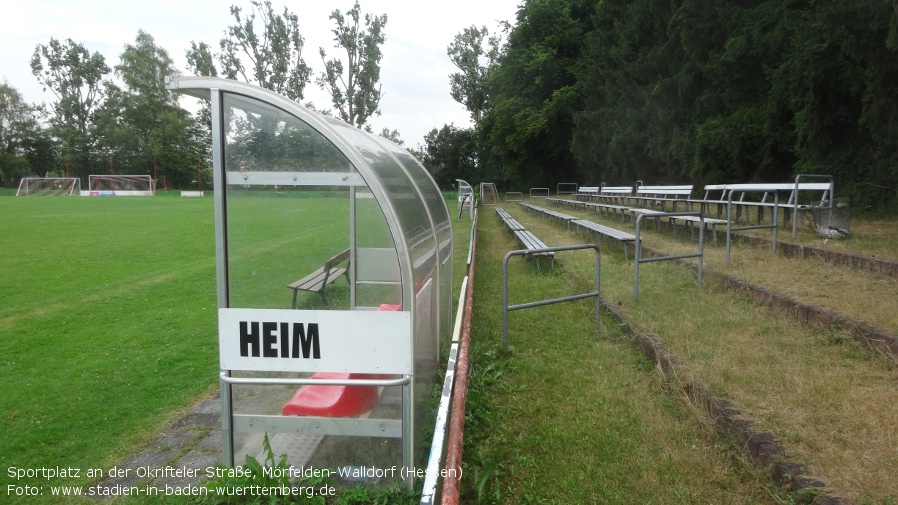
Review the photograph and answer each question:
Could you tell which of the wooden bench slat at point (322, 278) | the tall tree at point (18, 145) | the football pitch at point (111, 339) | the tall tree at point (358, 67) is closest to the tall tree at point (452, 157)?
the tall tree at point (358, 67)

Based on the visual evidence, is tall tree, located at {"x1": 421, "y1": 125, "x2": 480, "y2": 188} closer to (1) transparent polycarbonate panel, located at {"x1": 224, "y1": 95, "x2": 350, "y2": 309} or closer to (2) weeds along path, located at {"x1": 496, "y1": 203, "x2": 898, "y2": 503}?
(2) weeds along path, located at {"x1": 496, "y1": 203, "x2": 898, "y2": 503}

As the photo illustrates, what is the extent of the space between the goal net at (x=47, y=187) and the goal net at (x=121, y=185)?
1494mm

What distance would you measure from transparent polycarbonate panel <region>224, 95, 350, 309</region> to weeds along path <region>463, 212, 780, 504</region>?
53.8 inches

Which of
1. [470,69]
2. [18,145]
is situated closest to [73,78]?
[18,145]

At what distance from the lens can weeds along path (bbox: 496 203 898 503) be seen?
3053 mm

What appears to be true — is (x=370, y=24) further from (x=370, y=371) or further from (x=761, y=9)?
(x=370, y=371)

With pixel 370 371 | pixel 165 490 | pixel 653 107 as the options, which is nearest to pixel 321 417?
pixel 370 371

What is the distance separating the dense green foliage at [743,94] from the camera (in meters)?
10.4

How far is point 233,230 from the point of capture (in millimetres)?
3254

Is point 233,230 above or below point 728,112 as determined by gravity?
below

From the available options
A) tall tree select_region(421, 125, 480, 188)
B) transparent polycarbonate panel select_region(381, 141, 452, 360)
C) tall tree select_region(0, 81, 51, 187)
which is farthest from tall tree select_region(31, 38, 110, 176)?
transparent polycarbonate panel select_region(381, 141, 452, 360)

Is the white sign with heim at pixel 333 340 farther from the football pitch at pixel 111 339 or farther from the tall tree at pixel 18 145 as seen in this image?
the tall tree at pixel 18 145

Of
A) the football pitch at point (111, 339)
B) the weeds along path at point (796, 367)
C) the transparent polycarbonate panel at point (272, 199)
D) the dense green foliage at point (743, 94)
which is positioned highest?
the dense green foliage at point (743, 94)

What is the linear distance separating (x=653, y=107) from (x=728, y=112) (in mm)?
5447
